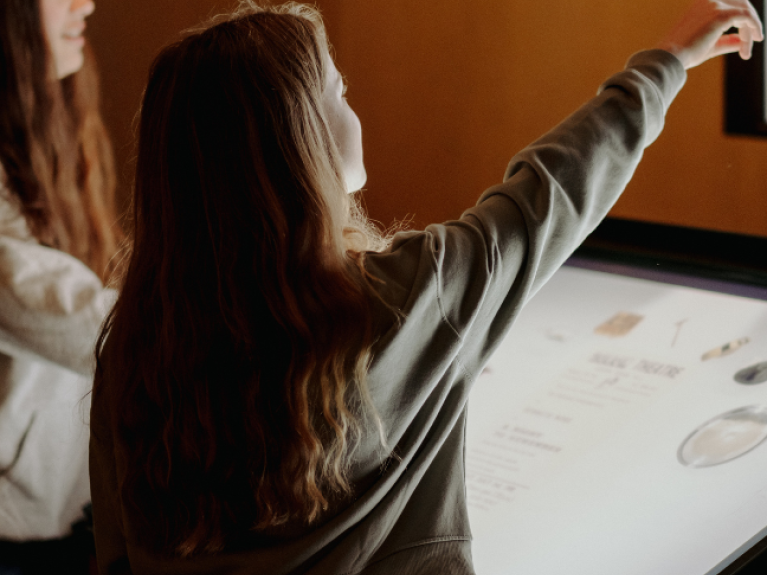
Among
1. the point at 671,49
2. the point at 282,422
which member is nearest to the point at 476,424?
the point at 282,422

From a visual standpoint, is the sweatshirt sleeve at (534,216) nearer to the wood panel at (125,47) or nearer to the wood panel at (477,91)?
the wood panel at (477,91)

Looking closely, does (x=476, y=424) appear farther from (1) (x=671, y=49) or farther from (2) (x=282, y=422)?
(1) (x=671, y=49)

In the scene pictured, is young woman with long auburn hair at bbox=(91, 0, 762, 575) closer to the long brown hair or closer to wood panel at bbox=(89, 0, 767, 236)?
wood panel at bbox=(89, 0, 767, 236)

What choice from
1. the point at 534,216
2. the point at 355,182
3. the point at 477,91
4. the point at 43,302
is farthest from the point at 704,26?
the point at 43,302

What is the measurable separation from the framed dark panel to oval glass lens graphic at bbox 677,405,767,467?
0.48m

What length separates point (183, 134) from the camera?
29.9 inches

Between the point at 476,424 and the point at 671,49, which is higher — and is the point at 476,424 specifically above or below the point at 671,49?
below

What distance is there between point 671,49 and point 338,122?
0.41 m

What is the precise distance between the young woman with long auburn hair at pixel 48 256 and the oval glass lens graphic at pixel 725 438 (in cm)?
111

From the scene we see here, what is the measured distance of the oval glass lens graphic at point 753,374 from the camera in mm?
1044

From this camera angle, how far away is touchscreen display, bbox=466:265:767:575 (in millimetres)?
920

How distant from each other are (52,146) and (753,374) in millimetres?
1408

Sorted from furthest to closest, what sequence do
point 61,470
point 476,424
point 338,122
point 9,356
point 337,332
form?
1. point 61,470
2. point 9,356
3. point 476,424
4. point 338,122
5. point 337,332

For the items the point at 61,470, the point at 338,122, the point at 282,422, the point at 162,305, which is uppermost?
the point at 338,122
